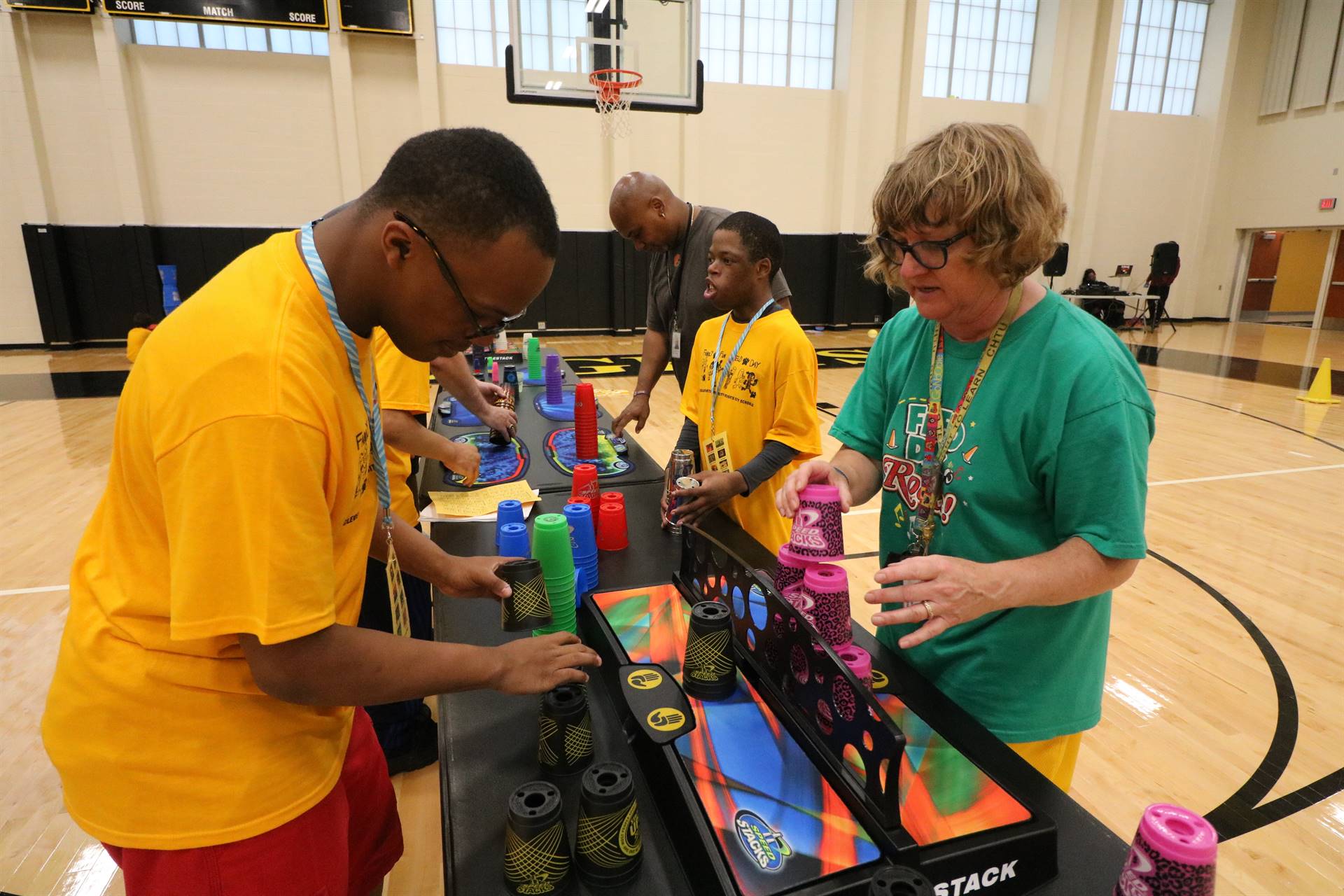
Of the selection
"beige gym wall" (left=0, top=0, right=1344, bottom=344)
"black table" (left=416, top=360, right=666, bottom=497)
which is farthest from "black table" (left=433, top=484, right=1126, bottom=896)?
"beige gym wall" (left=0, top=0, right=1344, bottom=344)

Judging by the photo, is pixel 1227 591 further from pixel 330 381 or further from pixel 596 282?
pixel 596 282

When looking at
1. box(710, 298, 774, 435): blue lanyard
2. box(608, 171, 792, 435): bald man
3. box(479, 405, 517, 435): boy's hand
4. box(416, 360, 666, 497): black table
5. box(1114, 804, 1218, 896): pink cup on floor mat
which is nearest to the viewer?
box(1114, 804, 1218, 896): pink cup on floor mat

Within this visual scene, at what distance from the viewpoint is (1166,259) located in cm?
1300

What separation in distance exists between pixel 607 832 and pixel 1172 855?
58 centimetres

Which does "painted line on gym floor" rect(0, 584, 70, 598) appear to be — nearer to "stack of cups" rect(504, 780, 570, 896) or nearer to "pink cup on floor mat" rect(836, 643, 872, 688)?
"stack of cups" rect(504, 780, 570, 896)

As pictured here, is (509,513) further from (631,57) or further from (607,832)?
(631,57)

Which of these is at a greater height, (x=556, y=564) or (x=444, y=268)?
(x=444, y=268)

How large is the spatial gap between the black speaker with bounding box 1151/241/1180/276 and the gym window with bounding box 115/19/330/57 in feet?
46.5

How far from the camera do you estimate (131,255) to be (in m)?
9.93

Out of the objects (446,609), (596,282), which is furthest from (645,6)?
(446,609)

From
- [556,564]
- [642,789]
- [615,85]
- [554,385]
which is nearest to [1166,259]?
[615,85]

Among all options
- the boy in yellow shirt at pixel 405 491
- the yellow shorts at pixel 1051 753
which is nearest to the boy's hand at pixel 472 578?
the boy in yellow shirt at pixel 405 491

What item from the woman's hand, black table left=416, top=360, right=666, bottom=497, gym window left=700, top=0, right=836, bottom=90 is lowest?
black table left=416, top=360, right=666, bottom=497

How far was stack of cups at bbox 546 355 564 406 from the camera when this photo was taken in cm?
357
